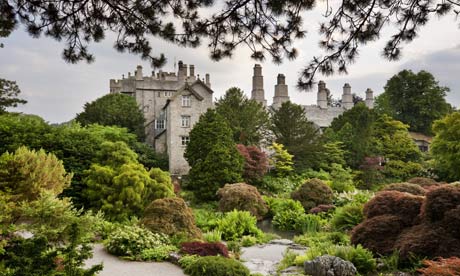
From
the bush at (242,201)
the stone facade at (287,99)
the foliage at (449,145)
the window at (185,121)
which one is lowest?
the bush at (242,201)

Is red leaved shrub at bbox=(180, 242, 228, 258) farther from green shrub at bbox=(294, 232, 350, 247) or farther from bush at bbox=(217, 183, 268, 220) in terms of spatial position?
bush at bbox=(217, 183, 268, 220)

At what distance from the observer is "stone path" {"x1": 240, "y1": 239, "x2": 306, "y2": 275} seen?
10289 millimetres

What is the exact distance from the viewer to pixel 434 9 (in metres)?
5.75

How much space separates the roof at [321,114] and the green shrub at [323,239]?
34789 mm

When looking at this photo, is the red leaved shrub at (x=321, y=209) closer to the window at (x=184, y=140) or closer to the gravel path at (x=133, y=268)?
the gravel path at (x=133, y=268)

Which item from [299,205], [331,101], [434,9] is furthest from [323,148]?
[331,101]

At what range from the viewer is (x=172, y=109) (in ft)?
112

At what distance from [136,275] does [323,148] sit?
26494mm

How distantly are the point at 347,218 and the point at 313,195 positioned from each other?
5356mm

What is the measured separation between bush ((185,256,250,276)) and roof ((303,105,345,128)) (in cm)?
4043

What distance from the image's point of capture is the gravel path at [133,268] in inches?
369

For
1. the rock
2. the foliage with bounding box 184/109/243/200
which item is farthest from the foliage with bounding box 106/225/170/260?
the foliage with bounding box 184/109/243/200

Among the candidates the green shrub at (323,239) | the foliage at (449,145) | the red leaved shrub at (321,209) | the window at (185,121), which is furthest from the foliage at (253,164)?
the green shrub at (323,239)

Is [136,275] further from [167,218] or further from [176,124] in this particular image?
[176,124]
